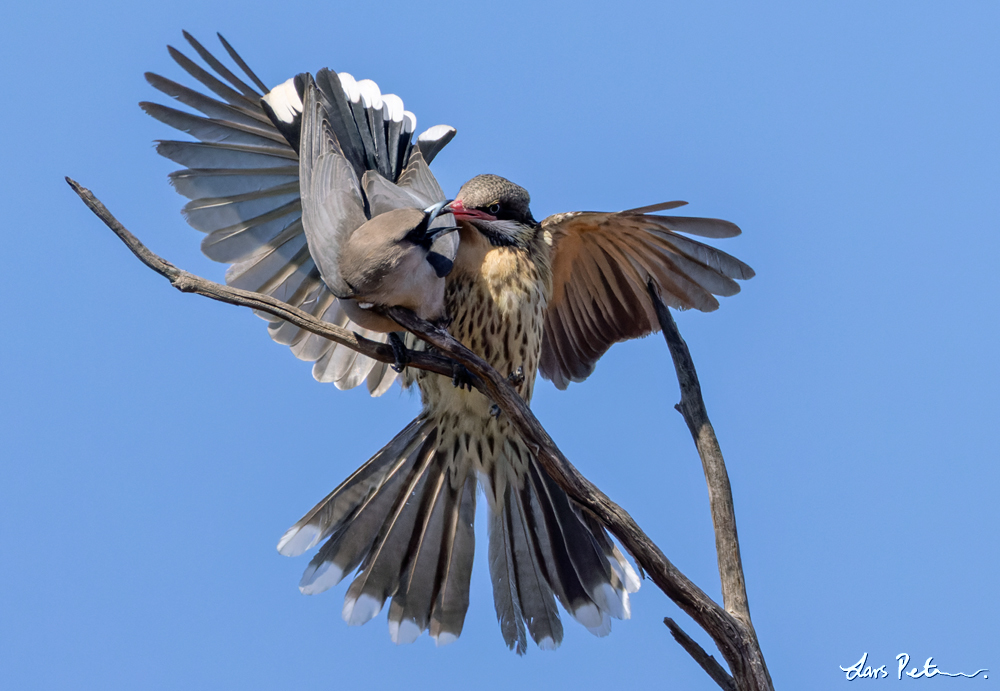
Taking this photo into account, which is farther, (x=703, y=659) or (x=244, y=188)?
(x=244, y=188)

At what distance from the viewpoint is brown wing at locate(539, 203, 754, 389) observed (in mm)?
4445

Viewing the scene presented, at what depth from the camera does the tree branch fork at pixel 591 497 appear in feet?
10.7

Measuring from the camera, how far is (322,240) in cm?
318

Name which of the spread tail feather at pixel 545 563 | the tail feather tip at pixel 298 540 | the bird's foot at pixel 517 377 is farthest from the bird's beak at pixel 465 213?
the tail feather tip at pixel 298 540

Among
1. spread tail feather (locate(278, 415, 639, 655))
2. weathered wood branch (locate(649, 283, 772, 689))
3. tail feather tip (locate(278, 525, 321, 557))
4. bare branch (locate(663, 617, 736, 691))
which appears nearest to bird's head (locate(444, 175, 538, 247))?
weathered wood branch (locate(649, 283, 772, 689))

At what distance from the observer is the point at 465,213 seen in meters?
4.17

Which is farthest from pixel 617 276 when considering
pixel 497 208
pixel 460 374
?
pixel 460 374

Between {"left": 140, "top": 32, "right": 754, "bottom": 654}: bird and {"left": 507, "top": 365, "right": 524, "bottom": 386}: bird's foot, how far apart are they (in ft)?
0.07

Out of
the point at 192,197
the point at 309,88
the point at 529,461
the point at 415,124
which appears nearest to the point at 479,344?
the point at 529,461

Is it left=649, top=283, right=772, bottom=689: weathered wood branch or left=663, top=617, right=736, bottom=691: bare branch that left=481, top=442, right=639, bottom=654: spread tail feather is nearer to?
left=649, top=283, right=772, bottom=689: weathered wood branch

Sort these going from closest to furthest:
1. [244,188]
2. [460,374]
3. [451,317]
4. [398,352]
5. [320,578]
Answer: [398,352] → [460,374] → [451,317] → [320,578] → [244,188]

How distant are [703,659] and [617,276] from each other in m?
2.05

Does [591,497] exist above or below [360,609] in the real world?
above

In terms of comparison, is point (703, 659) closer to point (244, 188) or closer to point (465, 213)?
point (465, 213)
